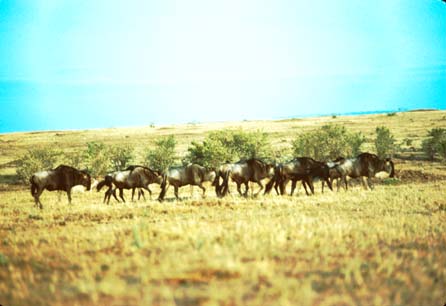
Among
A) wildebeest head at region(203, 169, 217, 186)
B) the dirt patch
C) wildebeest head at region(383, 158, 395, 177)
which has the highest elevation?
wildebeest head at region(203, 169, 217, 186)

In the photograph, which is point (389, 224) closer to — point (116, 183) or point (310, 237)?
point (310, 237)

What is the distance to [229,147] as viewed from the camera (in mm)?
36375

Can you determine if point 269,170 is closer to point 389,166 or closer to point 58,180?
point 389,166

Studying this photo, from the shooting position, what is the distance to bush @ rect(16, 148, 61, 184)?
2936 centimetres

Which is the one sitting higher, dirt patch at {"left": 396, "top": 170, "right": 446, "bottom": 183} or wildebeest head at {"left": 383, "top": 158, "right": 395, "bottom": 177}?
wildebeest head at {"left": 383, "top": 158, "right": 395, "bottom": 177}

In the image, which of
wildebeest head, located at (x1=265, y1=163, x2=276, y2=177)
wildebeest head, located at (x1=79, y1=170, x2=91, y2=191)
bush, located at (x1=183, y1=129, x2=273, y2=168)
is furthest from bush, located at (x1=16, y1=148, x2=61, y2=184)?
wildebeest head, located at (x1=265, y1=163, x2=276, y2=177)

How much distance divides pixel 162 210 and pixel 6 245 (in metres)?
5.76

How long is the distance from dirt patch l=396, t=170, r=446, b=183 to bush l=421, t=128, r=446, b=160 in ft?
12.5

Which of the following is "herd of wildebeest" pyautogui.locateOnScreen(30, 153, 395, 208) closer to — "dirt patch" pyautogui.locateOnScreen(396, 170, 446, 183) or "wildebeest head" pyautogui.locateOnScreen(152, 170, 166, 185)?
"wildebeest head" pyautogui.locateOnScreen(152, 170, 166, 185)

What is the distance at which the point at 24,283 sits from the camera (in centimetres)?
538

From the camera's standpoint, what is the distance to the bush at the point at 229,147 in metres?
33.9

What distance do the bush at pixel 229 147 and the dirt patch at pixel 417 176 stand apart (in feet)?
39.6

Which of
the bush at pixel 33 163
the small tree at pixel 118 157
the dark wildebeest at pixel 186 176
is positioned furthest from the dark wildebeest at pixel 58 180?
the small tree at pixel 118 157

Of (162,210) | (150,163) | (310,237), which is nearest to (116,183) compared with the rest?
(162,210)
